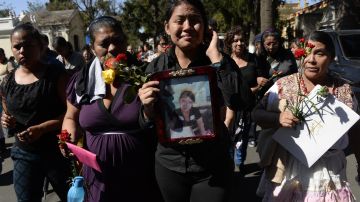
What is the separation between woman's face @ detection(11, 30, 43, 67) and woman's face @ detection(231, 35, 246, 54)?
2.90 m

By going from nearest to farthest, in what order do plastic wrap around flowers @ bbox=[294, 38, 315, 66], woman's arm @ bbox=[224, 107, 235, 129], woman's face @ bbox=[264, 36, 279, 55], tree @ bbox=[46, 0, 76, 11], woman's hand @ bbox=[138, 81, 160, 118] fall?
woman's hand @ bbox=[138, 81, 160, 118]
woman's arm @ bbox=[224, 107, 235, 129]
plastic wrap around flowers @ bbox=[294, 38, 315, 66]
woman's face @ bbox=[264, 36, 279, 55]
tree @ bbox=[46, 0, 76, 11]

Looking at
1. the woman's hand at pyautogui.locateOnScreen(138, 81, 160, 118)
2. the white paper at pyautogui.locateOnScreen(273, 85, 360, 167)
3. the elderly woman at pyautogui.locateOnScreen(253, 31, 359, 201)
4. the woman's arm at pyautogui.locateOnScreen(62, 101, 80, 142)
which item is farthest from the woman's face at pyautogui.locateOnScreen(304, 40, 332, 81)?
the woman's arm at pyautogui.locateOnScreen(62, 101, 80, 142)

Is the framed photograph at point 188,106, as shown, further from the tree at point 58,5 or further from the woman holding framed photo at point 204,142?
the tree at point 58,5

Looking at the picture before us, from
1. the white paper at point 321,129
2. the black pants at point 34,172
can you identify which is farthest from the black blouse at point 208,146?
the black pants at point 34,172

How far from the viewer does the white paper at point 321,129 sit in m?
2.51

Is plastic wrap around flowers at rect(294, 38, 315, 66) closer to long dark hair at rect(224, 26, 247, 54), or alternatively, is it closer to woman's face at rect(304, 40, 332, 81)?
woman's face at rect(304, 40, 332, 81)

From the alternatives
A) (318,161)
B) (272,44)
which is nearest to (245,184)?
(272,44)

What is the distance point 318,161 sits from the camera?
8.66 ft

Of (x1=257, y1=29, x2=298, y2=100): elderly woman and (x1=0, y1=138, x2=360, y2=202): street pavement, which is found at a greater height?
(x1=257, y1=29, x2=298, y2=100): elderly woman

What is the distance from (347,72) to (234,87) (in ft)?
19.6

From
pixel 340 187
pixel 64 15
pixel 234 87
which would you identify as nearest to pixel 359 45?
pixel 340 187

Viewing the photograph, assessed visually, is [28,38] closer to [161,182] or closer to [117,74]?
[117,74]

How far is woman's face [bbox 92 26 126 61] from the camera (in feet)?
8.11

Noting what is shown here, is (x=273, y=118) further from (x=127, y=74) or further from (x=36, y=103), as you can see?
(x=36, y=103)
